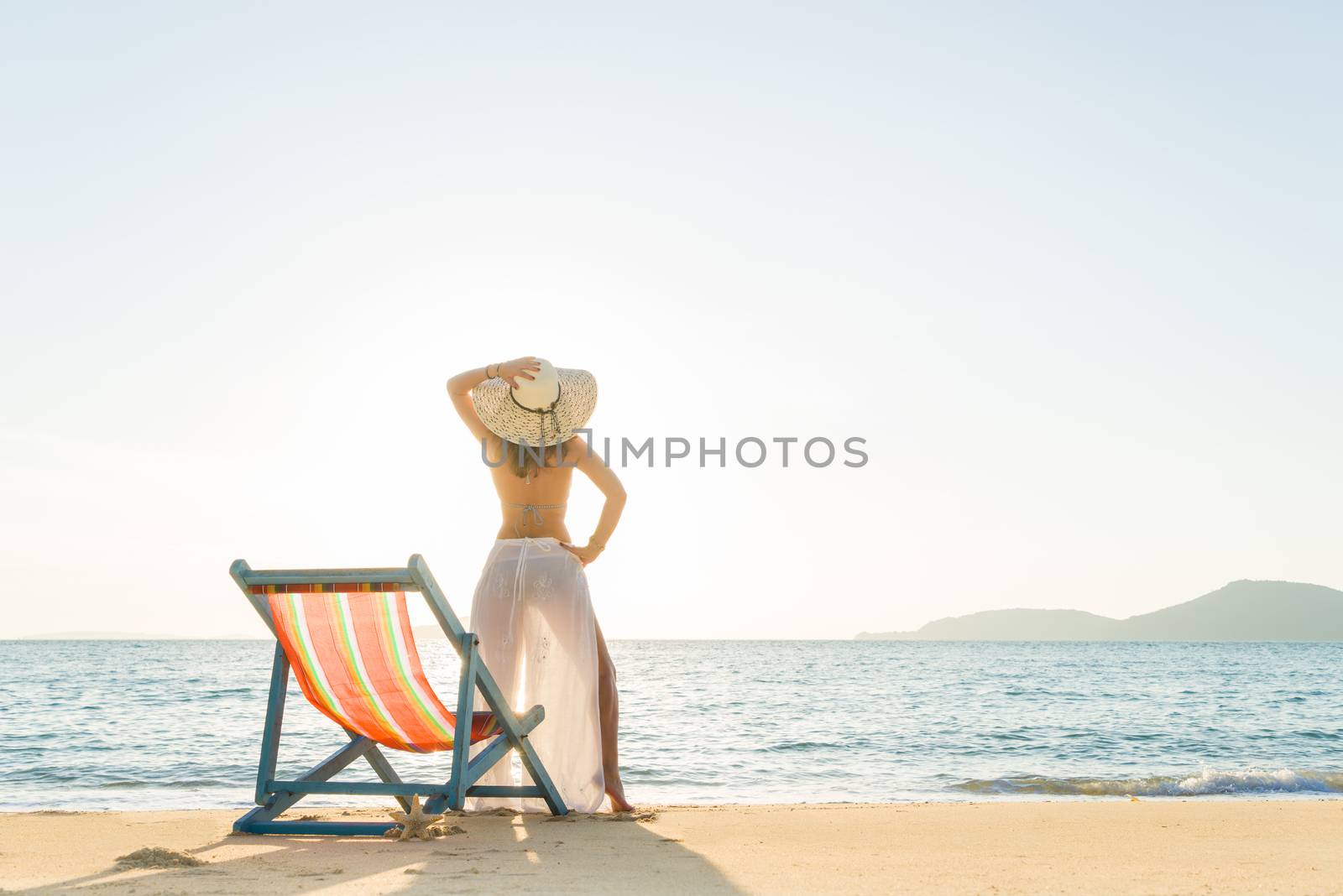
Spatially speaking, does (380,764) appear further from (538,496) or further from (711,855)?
(711,855)

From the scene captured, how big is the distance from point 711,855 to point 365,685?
1491 millimetres

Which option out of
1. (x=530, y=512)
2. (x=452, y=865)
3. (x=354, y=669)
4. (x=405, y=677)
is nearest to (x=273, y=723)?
(x=354, y=669)

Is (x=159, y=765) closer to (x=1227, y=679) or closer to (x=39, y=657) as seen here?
(x=1227, y=679)

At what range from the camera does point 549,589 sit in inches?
194

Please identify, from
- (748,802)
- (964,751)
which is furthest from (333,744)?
(964,751)

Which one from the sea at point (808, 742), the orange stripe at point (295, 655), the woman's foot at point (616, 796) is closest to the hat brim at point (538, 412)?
the orange stripe at point (295, 655)

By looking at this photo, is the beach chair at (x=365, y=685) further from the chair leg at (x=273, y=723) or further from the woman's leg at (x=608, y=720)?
the woman's leg at (x=608, y=720)

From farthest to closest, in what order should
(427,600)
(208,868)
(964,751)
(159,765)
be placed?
(964,751) < (159,765) < (427,600) < (208,868)

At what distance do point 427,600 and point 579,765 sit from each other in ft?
4.64

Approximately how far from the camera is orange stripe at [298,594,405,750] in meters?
4.10

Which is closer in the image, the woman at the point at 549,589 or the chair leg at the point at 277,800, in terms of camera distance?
the chair leg at the point at 277,800

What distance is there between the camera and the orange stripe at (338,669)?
4.10m

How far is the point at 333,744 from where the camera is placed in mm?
11734

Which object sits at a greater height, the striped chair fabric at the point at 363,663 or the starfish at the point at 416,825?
the striped chair fabric at the point at 363,663
